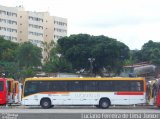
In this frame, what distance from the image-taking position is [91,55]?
254ft

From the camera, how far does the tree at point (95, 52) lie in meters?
77.0

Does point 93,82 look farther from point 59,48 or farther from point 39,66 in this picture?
point 39,66

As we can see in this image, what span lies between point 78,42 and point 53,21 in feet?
190

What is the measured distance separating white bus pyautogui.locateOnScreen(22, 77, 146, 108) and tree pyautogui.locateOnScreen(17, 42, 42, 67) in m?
44.6

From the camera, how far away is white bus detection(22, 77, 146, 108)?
39.8 metres

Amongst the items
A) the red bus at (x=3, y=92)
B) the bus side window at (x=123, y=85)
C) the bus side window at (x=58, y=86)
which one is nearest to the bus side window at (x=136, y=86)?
the bus side window at (x=123, y=85)

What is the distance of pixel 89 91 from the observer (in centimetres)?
3997

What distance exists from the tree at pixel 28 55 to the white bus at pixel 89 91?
44.6 m

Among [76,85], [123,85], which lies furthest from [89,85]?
[123,85]

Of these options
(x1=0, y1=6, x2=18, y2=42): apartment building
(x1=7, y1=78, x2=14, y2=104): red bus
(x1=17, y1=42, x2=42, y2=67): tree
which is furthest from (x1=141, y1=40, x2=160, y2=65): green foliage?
(x1=7, y1=78, x2=14, y2=104): red bus

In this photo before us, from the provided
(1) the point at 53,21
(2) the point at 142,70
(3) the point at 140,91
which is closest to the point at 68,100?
(3) the point at 140,91

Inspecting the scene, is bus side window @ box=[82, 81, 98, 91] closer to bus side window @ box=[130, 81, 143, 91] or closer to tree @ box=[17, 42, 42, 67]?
bus side window @ box=[130, 81, 143, 91]

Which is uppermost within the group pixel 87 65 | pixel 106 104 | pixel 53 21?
pixel 53 21

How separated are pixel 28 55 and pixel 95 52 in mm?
13271
